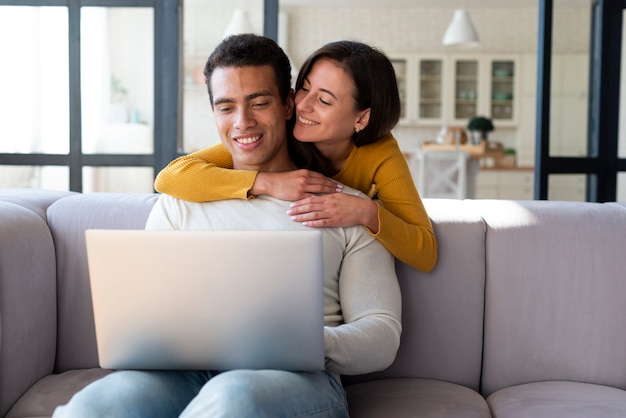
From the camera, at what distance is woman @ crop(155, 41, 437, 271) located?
1.79 meters

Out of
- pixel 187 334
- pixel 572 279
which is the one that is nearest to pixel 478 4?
pixel 572 279

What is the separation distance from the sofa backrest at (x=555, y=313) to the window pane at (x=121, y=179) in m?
1.97

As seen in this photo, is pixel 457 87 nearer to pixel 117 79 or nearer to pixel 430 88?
pixel 430 88

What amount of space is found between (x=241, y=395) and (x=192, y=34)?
4125 millimetres

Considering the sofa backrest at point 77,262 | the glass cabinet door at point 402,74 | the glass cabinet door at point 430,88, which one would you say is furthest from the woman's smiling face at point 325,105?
the glass cabinet door at point 430,88

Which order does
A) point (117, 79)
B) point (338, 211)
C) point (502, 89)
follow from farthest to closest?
point (502, 89), point (117, 79), point (338, 211)

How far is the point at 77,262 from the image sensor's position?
2107 mm

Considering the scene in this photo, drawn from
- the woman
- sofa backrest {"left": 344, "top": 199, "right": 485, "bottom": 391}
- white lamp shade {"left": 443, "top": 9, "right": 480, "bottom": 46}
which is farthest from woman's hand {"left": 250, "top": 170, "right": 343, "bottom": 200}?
white lamp shade {"left": 443, "top": 9, "right": 480, "bottom": 46}

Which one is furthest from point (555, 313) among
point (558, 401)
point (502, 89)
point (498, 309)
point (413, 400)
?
point (502, 89)

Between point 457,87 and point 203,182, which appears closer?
point 203,182

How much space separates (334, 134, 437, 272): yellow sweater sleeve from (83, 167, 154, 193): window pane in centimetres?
177

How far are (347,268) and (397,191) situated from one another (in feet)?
0.78

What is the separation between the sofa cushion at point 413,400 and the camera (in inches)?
69.7

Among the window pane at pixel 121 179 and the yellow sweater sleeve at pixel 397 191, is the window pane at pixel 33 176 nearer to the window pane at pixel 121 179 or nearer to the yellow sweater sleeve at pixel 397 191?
the window pane at pixel 121 179
